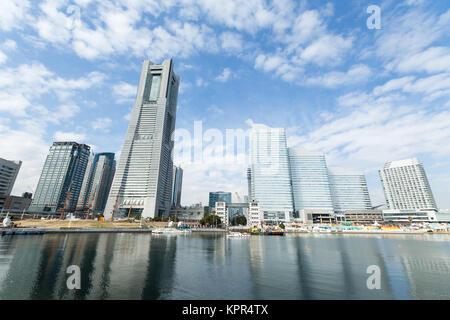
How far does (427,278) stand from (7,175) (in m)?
293

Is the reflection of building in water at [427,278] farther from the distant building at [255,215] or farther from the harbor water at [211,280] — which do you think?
the distant building at [255,215]

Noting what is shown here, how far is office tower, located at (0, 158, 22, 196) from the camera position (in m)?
186

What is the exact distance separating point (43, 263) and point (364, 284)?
51296 mm

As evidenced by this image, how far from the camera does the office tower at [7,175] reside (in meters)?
186

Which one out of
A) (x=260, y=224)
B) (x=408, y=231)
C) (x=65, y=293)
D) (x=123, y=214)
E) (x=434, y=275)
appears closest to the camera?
(x=65, y=293)

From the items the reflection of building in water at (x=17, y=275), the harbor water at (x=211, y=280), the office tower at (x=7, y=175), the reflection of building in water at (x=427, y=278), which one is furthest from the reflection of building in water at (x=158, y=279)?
the office tower at (x=7, y=175)

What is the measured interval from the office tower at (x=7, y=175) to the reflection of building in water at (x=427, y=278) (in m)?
285

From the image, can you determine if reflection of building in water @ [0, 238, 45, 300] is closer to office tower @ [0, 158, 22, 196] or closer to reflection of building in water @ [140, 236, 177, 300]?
reflection of building in water @ [140, 236, 177, 300]

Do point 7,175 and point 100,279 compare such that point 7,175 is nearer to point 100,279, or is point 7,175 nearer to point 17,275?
point 17,275
